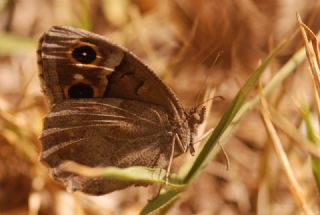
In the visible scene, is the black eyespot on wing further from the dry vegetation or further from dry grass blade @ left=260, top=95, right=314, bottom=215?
dry grass blade @ left=260, top=95, right=314, bottom=215

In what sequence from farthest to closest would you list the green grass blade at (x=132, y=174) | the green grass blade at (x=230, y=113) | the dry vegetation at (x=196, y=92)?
the dry vegetation at (x=196, y=92), the green grass blade at (x=230, y=113), the green grass blade at (x=132, y=174)

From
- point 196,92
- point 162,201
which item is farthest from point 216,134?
point 196,92

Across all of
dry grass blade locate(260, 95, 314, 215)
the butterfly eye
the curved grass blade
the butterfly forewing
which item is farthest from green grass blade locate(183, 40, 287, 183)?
the butterfly eye

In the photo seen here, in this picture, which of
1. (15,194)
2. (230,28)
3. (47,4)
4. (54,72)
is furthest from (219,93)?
(47,4)

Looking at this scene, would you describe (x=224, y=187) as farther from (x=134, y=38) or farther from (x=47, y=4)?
(x=47, y=4)

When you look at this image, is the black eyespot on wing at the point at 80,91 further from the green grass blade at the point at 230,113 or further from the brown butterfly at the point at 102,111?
the green grass blade at the point at 230,113

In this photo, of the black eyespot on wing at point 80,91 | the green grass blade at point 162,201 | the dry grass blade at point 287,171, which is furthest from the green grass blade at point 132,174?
the dry grass blade at point 287,171
